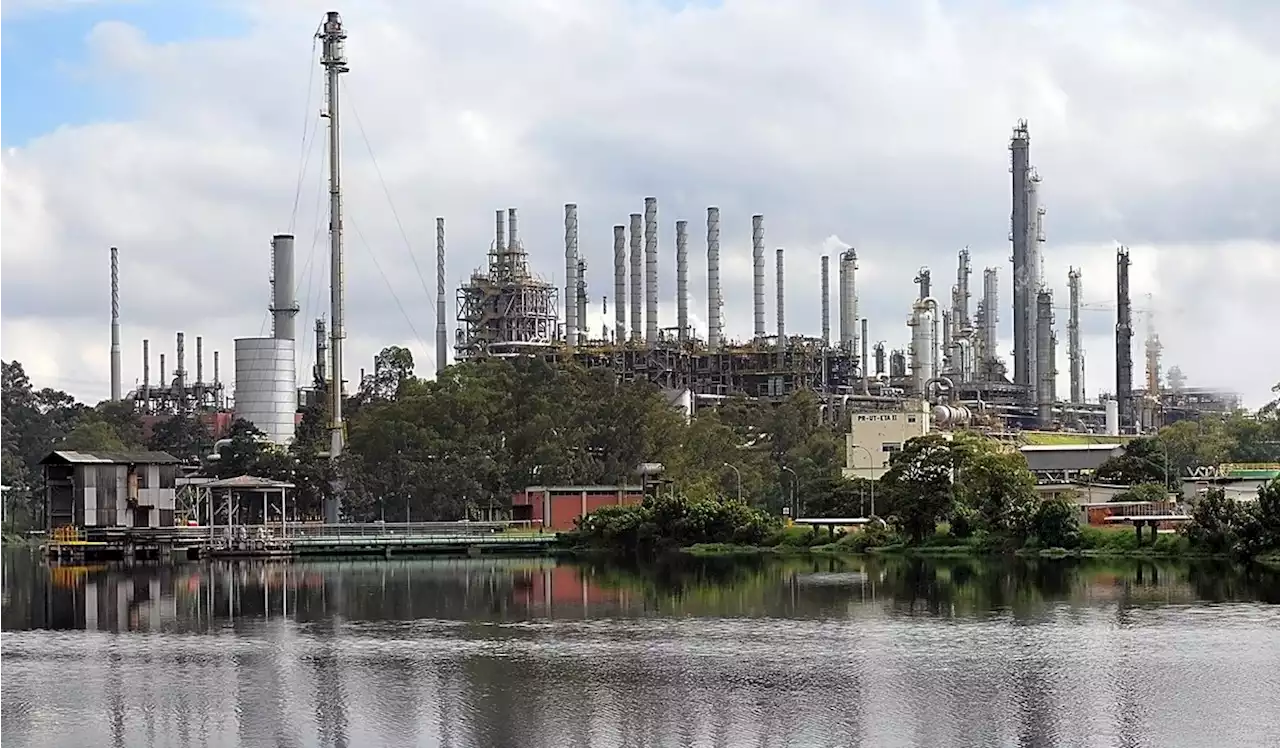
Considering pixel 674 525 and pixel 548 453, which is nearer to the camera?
pixel 674 525

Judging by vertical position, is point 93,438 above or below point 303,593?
above

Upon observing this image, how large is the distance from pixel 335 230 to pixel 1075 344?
7113cm

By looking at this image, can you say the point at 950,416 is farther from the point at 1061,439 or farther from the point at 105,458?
the point at 105,458

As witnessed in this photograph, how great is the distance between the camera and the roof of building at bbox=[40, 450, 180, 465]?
90.2 metres

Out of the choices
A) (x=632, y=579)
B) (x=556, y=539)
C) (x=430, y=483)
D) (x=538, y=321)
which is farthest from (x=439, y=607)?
(x=538, y=321)

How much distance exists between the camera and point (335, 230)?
102 metres

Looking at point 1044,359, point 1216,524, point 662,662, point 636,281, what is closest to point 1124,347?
point 1044,359

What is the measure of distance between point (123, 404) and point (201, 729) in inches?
4060

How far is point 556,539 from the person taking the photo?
305 ft

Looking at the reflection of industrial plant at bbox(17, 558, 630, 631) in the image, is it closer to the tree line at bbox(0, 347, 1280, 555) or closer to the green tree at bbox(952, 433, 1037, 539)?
the tree line at bbox(0, 347, 1280, 555)

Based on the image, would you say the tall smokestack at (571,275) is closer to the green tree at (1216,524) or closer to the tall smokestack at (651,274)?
the tall smokestack at (651,274)

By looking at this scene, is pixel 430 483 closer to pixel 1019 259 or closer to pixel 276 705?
pixel 1019 259

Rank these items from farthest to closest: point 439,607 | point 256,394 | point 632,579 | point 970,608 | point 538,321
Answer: point 538,321 → point 256,394 → point 632,579 → point 439,607 → point 970,608

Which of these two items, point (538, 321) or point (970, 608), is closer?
point (970, 608)
